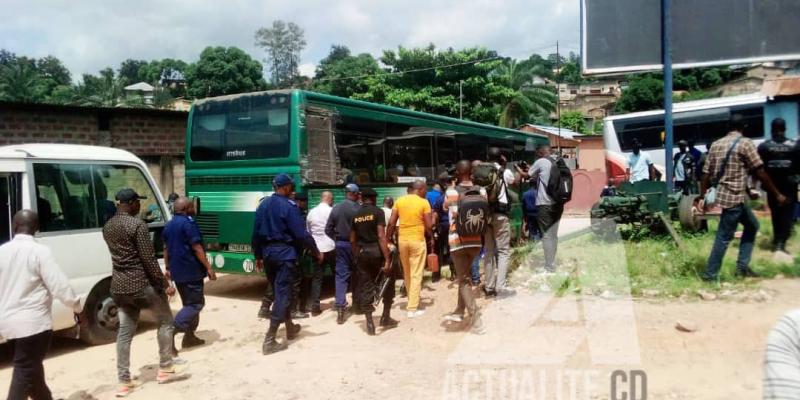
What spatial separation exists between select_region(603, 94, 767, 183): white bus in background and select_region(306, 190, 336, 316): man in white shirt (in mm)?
11432

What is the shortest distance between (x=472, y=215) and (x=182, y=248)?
9.46 feet

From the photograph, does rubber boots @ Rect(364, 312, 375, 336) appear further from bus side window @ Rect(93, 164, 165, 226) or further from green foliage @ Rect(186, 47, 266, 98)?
green foliage @ Rect(186, 47, 266, 98)

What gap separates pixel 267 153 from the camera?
813 centimetres

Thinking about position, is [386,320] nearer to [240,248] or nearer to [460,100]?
[240,248]

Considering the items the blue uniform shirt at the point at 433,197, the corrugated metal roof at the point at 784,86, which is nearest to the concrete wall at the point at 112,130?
the blue uniform shirt at the point at 433,197

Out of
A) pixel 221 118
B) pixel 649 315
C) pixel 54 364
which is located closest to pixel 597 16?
pixel 649 315

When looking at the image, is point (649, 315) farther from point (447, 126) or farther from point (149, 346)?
point (447, 126)

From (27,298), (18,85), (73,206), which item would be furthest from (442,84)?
(18,85)

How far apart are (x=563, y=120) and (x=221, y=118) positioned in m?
42.8

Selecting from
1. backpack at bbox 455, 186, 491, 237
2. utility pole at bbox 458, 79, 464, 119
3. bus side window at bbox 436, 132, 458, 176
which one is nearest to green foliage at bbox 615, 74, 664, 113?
utility pole at bbox 458, 79, 464, 119

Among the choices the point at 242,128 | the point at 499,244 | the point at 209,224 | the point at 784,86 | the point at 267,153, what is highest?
the point at 784,86

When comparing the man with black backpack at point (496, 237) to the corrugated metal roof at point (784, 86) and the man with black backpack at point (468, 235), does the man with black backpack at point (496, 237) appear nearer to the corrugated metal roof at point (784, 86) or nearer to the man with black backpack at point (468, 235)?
the man with black backpack at point (468, 235)

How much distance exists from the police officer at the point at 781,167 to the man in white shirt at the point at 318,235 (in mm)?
5110

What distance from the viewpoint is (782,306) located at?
5.51m
